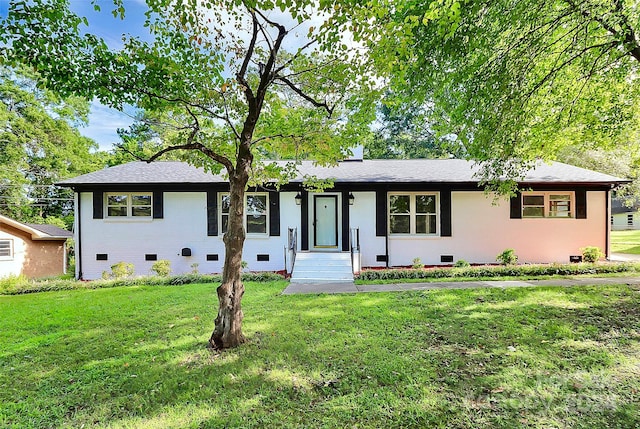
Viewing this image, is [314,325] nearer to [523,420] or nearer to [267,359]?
[267,359]

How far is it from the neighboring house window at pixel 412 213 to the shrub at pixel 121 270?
29.3 feet

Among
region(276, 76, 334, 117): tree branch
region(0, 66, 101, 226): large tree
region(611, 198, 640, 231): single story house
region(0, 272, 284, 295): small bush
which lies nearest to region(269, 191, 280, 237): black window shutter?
region(0, 272, 284, 295): small bush

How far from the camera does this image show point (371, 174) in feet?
35.8

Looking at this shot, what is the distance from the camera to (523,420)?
2.38 meters

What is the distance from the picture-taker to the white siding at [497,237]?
33.4ft

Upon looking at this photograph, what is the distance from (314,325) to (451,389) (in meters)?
2.25

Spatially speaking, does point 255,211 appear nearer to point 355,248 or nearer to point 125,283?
point 355,248

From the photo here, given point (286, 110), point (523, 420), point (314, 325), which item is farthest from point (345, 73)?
point (523, 420)

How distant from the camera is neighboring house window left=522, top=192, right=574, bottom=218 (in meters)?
10.3

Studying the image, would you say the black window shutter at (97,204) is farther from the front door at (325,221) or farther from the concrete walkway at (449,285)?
the concrete walkway at (449,285)

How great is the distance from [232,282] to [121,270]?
7523mm

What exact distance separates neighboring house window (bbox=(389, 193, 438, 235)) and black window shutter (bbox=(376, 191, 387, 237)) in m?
0.36

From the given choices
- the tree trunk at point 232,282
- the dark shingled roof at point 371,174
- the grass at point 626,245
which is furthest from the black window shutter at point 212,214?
the grass at point 626,245

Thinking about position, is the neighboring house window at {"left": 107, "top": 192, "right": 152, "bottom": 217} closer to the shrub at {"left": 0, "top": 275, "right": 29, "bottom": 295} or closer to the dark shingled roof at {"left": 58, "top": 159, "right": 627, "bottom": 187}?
the dark shingled roof at {"left": 58, "top": 159, "right": 627, "bottom": 187}
